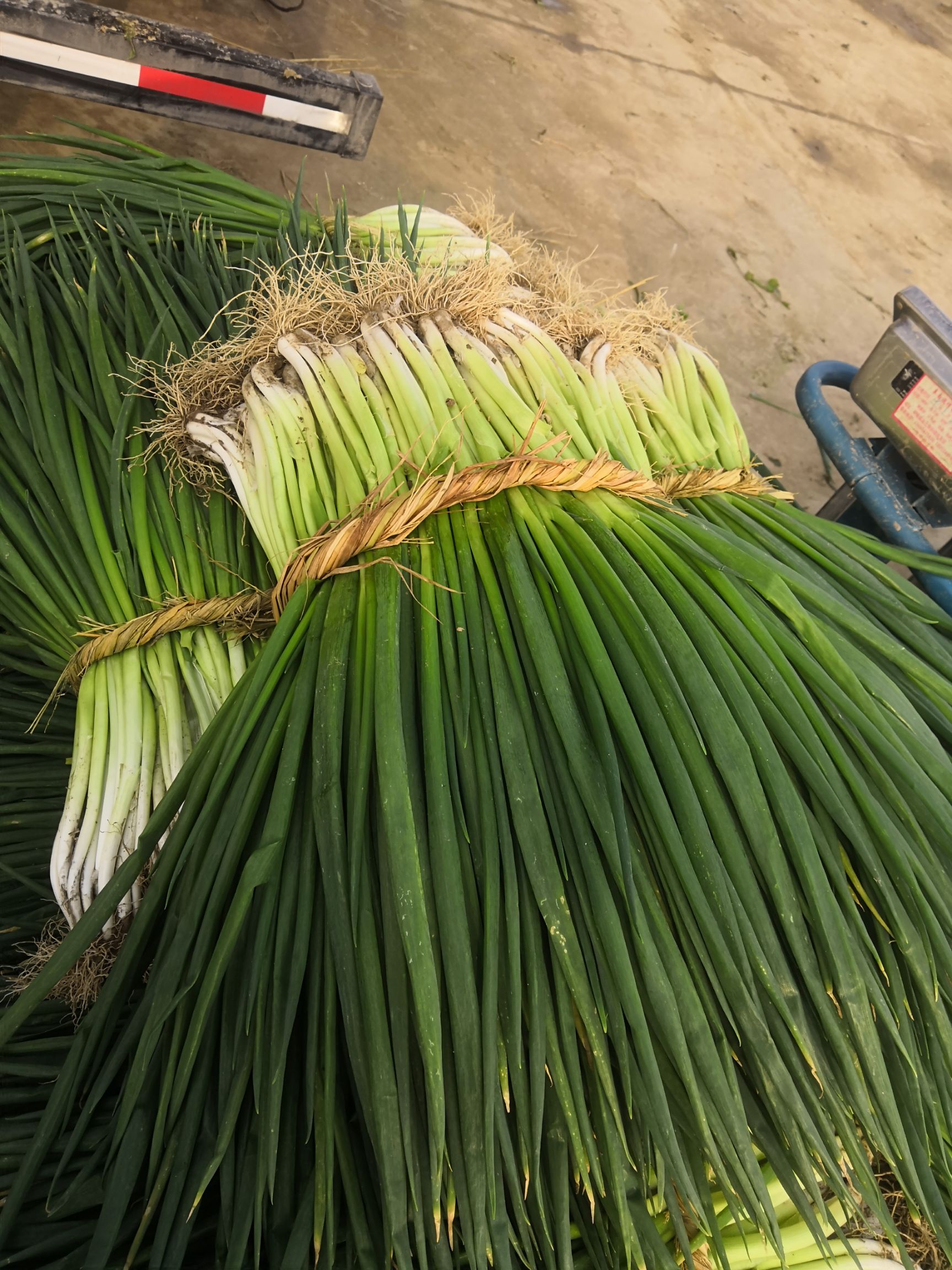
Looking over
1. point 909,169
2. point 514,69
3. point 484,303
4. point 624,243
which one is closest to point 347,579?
point 484,303

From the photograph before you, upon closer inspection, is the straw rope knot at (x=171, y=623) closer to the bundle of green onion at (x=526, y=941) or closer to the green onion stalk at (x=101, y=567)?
the green onion stalk at (x=101, y=567)

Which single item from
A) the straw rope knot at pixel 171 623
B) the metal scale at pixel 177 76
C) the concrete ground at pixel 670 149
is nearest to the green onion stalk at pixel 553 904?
the straw rope knot at pixel 171 623

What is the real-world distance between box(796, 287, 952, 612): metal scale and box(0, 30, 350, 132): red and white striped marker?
3.95 feet

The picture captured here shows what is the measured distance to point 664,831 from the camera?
2.31 ft

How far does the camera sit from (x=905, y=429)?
162 centimetres

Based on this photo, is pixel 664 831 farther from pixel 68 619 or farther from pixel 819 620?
pixel 68 619

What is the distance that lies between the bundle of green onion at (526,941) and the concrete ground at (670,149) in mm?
2130

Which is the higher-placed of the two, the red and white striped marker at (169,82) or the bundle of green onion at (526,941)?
the red and white striped marker at (169,82)

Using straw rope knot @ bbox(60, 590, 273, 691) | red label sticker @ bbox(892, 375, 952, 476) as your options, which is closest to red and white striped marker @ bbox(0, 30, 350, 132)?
straw rope knot @ bbox(60, 590, 273, 691)

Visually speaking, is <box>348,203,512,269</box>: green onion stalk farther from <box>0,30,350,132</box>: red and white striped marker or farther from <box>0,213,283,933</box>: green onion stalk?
<box>0,213,283,933</box>: green onion stalk

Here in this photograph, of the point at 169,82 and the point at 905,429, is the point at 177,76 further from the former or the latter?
the point at 905,429

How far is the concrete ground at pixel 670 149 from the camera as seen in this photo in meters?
2.77

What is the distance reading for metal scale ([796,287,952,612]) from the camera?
1.54 meters

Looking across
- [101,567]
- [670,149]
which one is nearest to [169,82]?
[101,567]
